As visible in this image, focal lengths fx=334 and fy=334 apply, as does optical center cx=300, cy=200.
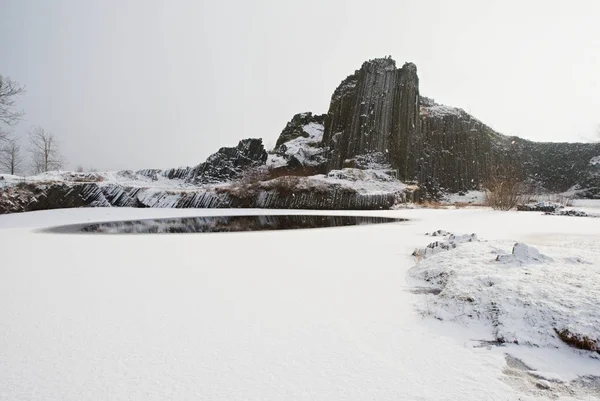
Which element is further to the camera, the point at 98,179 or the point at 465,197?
the point at 465,197

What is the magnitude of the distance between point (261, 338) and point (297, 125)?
59928 millimetres

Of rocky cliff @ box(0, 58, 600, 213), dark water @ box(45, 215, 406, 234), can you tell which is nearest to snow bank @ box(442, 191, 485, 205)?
rocky cliff @ box(0, 58, 600, 213)

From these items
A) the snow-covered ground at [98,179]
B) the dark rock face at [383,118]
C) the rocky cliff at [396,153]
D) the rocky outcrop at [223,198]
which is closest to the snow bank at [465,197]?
the rocky cliff at [396,153]

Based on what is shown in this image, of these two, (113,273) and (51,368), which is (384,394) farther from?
(113,273)

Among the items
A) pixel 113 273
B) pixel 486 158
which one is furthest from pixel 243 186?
pixel 486 158

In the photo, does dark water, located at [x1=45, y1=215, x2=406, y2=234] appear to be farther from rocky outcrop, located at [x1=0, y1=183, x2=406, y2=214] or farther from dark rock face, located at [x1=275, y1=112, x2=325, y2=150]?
dark rock face, located at [x1=275, y1=112, x2=325, y2=150]

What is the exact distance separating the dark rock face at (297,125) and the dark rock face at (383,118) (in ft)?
42.4

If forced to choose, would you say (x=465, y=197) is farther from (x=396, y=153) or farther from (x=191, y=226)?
(x=191, y=226)

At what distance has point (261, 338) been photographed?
2.55 meters

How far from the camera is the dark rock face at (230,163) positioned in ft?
149

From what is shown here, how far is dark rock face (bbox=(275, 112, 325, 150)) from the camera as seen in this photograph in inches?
2335

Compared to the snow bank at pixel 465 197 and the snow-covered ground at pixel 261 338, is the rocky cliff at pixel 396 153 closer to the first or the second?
the snow bank at pixel 465 197

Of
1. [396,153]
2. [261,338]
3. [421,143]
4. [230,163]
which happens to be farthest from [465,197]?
[261,338]

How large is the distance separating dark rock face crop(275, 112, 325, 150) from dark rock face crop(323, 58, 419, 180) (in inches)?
509
